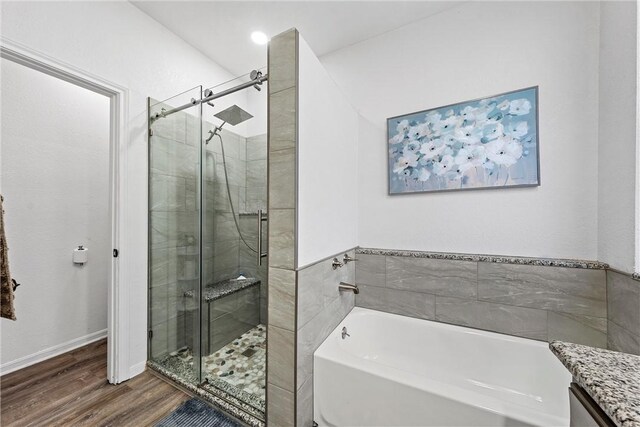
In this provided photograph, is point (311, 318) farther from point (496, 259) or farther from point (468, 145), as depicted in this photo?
point (468, 145)

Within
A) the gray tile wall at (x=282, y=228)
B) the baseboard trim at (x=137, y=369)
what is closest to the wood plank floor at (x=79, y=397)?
the baseboard trim at (x=137, y=369)

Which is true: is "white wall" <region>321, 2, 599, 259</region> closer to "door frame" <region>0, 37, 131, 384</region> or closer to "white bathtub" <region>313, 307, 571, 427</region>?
"white bathtub" <region>313, 307, 571, 427</region>

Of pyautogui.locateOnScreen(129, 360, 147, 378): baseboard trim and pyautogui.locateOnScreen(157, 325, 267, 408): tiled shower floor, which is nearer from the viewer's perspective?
pyautogui.locateOnScreen(157, 325, 267, 408): tiled shower floor

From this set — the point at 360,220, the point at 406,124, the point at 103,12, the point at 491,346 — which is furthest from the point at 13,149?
the point at 491,346

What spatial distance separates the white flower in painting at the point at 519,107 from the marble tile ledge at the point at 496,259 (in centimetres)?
94

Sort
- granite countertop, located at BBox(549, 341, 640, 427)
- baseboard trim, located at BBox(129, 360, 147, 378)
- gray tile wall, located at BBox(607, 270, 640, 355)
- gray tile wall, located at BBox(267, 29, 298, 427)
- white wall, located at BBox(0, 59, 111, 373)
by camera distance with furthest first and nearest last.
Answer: white wall, located at BBox(0, 59, 111, 373) < baseboard trim, located at BBox(129, 360, 147, 378) < gray tile wall, located at BBox(267, 29, 298, 427) < gray tile wall, located at BBox(607, 270, 640, 355) < granite countertop, located at BBox(549, 341, 640, 427)

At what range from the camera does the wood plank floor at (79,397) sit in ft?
4.82

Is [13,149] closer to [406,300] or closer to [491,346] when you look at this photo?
[406,300]

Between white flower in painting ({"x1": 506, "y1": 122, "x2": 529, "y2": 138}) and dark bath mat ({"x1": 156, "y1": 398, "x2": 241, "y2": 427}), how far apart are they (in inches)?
97.2

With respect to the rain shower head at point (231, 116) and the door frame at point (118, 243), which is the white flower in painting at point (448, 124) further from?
the door frame at point (118, 243)

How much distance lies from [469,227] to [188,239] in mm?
2106

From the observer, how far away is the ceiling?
1859 millimetres

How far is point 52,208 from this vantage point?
7.08 feet

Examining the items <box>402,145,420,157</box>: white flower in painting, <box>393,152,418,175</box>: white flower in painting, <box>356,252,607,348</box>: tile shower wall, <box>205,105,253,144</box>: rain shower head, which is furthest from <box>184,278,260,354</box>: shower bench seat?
<box>402,145,420,157</box>: white flower in painting
